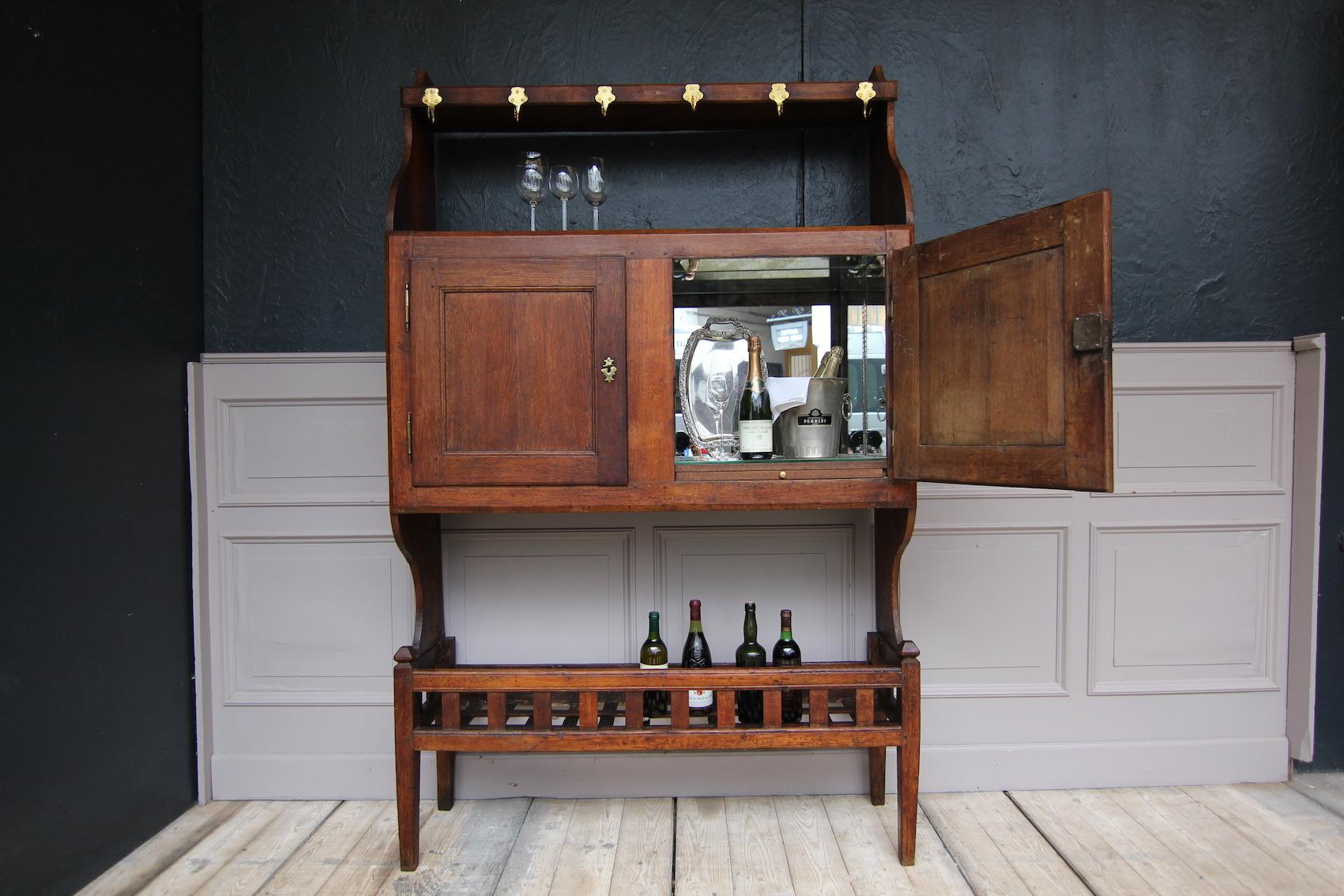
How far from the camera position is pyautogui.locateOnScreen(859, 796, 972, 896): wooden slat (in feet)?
6.38

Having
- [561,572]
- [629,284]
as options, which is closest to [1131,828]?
[561,572]

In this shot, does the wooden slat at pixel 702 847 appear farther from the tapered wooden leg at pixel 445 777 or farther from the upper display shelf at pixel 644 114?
the upper display shelf at pixel 644 114

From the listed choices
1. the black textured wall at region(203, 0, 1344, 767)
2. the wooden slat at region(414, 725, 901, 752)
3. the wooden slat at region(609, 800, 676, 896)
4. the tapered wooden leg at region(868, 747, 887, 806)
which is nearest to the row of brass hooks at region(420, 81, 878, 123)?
the black textured wall at region(203, 0, 1344, 767)

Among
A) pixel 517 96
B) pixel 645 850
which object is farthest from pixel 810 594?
pixel 517 96

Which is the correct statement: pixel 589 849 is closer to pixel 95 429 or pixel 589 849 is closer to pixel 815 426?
pixel 815 426

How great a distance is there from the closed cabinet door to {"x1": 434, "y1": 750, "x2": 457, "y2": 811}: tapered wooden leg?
3.09ft

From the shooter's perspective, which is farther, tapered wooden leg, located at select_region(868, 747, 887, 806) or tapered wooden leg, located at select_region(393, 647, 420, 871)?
tapered wooden leg, located at select_region(868, 747, 887, 806)

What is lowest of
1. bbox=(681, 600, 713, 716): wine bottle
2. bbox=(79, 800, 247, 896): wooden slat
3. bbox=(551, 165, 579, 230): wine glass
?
bbox=(79, 800, 247, 896): wooden slat

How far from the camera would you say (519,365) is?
6.33 ft

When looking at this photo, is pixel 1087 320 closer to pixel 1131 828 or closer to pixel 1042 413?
pixel 1042 413

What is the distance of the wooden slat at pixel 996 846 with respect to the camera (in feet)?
6.43

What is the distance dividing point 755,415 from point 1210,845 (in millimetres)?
1651

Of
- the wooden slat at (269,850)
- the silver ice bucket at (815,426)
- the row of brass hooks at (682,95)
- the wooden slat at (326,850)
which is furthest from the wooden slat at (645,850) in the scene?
the row of brass hooks at (682,95)

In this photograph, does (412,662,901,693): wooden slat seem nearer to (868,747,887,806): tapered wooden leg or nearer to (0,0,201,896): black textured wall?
(868,747,887,806): tapered wooden leg
